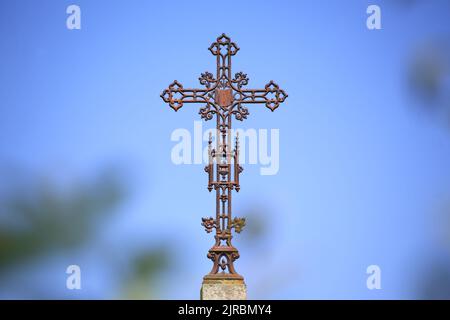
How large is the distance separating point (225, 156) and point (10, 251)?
4525 mm

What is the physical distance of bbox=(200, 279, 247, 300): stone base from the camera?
9.30m

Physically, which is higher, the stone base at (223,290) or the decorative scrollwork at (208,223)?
the decorative scrollwork at (208,223)

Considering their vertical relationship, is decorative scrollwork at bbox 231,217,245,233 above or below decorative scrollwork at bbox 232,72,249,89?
below

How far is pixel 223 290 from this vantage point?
30.7 ft

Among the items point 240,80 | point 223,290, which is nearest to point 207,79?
point 240,80

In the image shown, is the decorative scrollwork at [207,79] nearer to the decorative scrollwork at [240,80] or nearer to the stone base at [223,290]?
the decorative scrollwork at [240,80]

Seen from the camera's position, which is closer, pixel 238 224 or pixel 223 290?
pixel 223 290

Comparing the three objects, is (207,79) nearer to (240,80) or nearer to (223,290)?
(240,80)

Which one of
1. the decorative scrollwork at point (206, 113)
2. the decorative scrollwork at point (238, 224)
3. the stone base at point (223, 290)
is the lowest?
the stone base at point (223, 290)

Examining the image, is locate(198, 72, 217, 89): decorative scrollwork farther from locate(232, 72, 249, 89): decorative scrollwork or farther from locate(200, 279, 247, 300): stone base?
locate(200, 279, 247, 300): stone base

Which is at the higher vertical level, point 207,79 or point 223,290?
point 207,79

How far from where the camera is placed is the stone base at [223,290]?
366 inches

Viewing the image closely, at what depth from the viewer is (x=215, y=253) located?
9648 millimetres
